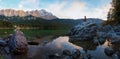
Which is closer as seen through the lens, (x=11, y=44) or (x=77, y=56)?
(x=77, y=56)

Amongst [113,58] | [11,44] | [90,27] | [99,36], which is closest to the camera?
[113,58]

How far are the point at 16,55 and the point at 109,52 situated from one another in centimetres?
Result: 1158

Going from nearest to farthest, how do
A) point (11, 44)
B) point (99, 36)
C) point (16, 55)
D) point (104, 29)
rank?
point (16, 55), point (11, 44), point (99, 36), point (104, 29)

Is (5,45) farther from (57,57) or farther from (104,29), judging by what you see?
(104,29)

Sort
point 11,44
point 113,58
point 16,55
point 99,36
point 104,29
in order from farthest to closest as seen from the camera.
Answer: point 104,29, point 99,36, point 11,44, point 16,55, point 113,58

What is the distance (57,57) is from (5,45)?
370 inches

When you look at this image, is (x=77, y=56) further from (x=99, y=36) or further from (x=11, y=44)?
(x=99, y=36)

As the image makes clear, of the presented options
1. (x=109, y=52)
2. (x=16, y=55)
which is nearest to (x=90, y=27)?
(x=109, y=52)

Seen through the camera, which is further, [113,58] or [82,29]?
[82,29]

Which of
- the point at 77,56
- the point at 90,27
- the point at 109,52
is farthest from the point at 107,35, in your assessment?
the point at 77,56

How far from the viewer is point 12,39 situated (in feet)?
95.9

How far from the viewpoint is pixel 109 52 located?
86.2ft

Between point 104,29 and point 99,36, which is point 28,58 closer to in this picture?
point 99,36

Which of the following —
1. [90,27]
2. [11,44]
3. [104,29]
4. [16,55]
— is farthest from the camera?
[104,29]
